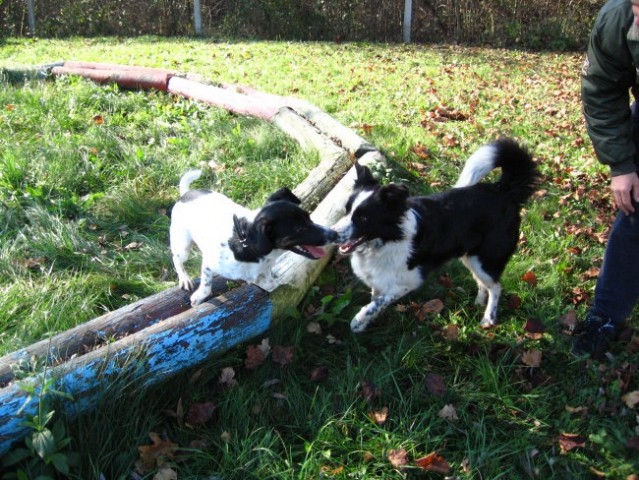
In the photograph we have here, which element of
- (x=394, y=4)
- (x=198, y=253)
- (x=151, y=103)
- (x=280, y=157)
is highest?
(x=394, y=4)

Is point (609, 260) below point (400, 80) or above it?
below

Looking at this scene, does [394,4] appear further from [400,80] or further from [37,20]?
[37,20]

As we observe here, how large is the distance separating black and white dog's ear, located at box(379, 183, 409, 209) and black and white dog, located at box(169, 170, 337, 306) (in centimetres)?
36

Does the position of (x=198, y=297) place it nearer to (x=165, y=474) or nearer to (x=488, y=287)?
(x=165, y=474)

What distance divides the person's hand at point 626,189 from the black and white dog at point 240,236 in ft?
5.00

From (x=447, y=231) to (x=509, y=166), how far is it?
0.57 metres

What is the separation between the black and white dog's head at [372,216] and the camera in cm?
306

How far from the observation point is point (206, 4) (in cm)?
1475

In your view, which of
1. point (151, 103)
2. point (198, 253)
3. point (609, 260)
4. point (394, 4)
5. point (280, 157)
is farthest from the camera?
point (394, 4)

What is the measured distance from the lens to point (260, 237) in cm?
295

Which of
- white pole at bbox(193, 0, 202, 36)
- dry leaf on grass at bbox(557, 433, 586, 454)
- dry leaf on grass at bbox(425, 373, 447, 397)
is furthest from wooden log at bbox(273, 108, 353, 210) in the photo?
white pole at bbox(193, 0, 202, 36)

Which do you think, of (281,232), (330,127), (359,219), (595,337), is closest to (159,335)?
(281,232)

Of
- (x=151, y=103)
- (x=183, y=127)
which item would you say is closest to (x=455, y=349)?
(x=183, y=127)

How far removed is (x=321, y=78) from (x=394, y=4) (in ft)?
19.1
